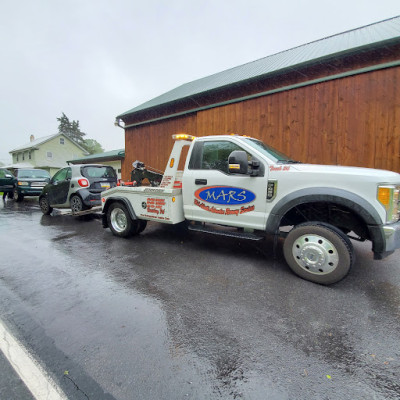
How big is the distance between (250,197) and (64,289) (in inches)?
115

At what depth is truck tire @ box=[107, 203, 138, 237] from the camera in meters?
5.29

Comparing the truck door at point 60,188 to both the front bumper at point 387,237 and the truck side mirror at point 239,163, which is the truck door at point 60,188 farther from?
the front bumper at point 387,237

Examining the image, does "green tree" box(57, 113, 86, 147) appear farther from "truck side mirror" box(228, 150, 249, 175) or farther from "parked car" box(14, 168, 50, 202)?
"truck side mirror" box(228, 150, 249, 175)

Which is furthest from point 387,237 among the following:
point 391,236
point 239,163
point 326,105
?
point 326,105

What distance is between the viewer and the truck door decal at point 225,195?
3.77m

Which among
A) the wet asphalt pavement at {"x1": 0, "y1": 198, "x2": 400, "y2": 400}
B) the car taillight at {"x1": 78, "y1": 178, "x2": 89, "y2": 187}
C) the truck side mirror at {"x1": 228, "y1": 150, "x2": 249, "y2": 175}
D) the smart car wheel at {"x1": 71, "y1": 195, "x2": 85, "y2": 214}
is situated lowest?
the wet asphalt pavement at {"x1": 0, "y1": 198, "x2": 400, "y2": 400}

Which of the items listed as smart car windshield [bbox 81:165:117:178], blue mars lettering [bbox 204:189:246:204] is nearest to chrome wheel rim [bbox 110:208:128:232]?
blue mars lettering [bbox 204:189:246:204]

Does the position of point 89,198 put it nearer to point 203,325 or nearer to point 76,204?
point 76,204

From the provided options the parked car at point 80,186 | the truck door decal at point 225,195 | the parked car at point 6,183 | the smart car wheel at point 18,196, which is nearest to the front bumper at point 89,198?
the parked car at point 80,186

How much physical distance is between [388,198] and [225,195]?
7.12 ft

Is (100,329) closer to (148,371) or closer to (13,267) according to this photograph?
(148,371)

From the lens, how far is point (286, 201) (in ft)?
11.1

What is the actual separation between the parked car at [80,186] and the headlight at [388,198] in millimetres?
7107

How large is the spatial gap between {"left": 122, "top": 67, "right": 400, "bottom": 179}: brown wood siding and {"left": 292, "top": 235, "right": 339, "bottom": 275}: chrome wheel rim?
4712 millimetres
